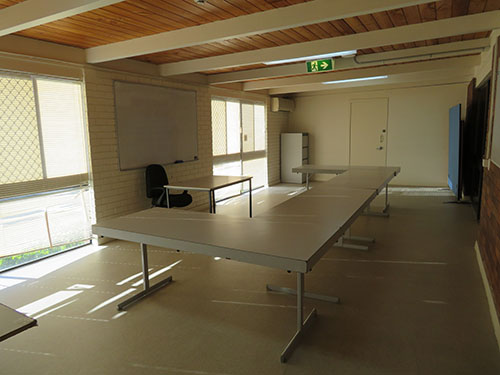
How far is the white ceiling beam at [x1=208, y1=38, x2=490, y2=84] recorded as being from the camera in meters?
4.75

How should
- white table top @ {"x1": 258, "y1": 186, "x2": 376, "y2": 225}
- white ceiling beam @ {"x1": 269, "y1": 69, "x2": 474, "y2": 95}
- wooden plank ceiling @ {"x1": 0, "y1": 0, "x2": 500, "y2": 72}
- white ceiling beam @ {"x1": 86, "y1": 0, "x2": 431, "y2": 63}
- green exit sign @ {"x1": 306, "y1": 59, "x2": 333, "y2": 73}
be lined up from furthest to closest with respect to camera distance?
1. white ceiling beam @ {"x1": 269, "y1": 69, "x2": 474, "y2": 95}
2. green exit sign @ {"x1": 306, "y1": 59, "x2": 333, "y2": 73}
3. wooden plank ceiling @ {"x1": 0, "y1": 0, "x2": 500, "y2": 72}
4. white ceiling beam @ {"x1": 86, "y1": 0, "x2": 431, "y2": 63}
5. white table top @ {"x1": 258, "y1": 186, "x2": 376, "y2": 225}

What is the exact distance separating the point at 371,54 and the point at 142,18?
3.47 m

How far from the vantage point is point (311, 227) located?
8.16ft

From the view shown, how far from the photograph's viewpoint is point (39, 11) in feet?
8.98

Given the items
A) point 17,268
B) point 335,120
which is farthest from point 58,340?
point 335,120

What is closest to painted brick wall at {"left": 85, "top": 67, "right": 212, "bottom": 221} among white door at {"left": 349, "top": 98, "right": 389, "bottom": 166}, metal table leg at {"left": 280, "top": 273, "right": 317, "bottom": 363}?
metal table leg at {"left": 280, "top": 273, "right": 317, "bottom": 363}

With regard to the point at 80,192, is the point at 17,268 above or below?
below

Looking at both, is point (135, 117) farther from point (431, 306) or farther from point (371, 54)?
point (431, 306)

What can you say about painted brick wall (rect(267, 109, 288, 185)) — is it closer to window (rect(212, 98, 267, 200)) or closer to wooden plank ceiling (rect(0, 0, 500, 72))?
window (rect(212, 98, 267, 200))

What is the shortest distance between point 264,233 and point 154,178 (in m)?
3.28

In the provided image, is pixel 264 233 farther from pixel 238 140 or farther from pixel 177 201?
pixel 238 140

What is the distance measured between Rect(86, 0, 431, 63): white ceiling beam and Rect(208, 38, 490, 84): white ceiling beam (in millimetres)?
2534

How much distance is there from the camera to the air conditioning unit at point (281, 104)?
9.10 m

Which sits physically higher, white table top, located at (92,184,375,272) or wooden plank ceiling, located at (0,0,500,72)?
wooden plank ceiling, located at (0,0,500,72)
